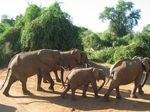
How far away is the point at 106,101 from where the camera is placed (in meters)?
11.7

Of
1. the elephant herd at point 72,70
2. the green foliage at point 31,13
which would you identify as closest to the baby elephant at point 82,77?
the elephant herd at point 72,70

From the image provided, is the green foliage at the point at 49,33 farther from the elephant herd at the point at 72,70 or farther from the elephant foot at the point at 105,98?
the elephant foot at the point at 105,98

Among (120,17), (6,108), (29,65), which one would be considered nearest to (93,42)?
(120,17)

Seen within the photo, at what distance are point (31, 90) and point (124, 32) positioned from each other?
36577 mm

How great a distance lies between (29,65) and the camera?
13.3m

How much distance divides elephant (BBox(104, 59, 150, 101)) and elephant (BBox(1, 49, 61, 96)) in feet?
8.00

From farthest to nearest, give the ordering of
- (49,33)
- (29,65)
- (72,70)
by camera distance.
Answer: (49,33), (29,65), (72,70)

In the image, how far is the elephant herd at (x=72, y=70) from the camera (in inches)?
475

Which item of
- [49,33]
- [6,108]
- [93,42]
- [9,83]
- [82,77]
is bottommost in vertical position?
[6,108]

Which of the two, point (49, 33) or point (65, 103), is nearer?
point (65, 103)

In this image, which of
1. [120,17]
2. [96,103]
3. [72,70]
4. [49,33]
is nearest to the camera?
[96,103]

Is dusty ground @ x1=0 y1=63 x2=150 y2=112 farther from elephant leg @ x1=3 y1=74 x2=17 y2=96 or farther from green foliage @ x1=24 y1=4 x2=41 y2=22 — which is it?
green foliage @ x1=24 y1=4 x2=41 y2=22

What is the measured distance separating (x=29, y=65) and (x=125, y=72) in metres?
3.36

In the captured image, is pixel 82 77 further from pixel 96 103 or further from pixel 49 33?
pixel 49 33
